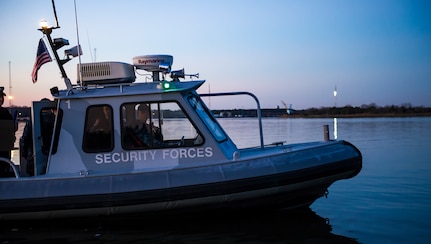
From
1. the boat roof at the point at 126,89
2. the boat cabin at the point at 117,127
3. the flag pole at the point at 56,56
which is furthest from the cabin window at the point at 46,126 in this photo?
the flag pole at the point at 56,56

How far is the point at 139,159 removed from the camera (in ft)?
20.8

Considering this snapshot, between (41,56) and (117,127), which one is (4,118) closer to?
(41,56)

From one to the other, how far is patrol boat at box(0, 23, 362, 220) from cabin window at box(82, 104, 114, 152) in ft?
0.05

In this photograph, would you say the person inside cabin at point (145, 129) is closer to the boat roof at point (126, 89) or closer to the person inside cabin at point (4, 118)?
Answer: the boat roof at point (126, 89)

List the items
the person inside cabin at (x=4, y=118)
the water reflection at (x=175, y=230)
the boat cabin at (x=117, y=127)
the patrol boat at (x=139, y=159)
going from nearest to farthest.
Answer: the patrol boat at (x=139, y=159) < the water reflection at (x=175, y=230) < the boat cabin at (x=117, y=127) < the person inside cabin at (x=4, y=118)

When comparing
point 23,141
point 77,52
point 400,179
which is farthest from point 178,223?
point 400,179

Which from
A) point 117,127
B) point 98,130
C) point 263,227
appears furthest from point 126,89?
point 263,227

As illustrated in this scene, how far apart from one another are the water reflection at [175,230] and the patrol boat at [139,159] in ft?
0.74

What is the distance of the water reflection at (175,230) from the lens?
20.0ft

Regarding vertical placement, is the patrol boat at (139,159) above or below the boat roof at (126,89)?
below

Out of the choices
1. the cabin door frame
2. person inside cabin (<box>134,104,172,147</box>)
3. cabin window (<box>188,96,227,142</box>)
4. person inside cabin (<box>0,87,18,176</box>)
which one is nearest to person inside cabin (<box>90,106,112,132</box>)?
person inside cabin (<box>134,104,172,147</box>)

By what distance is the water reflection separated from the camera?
6105mm

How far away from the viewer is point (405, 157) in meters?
14.7

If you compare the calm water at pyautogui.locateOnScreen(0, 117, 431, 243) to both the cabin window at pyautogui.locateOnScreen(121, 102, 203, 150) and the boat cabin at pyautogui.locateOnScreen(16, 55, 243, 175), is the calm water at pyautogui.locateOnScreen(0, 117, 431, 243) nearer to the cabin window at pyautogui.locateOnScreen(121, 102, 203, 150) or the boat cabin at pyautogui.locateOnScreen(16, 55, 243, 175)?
the boat cabin at pyautogui.locateOnScreen(16, 55, 243, 175)
